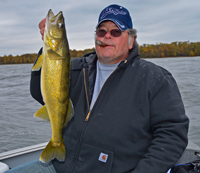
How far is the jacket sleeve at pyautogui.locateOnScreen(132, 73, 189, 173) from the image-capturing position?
196 centimetres

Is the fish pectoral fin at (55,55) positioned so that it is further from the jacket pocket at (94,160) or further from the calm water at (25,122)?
the calm water at (25,122)

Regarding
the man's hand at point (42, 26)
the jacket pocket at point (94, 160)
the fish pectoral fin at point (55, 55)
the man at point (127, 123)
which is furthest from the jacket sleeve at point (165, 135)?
the man's hand at point (42, 26)

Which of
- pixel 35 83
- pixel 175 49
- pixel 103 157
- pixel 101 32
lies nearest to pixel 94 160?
pixel 103 157

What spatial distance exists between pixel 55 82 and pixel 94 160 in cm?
93

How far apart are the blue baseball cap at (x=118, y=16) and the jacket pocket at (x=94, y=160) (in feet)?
4.88

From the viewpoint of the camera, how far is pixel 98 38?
8.25 ft

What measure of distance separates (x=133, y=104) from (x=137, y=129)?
265 mm

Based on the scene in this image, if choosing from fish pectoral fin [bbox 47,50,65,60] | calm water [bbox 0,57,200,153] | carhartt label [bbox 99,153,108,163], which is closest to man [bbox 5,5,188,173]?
carhartt label [bbox 99,153,108,163]

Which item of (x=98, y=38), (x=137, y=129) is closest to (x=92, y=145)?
(x=137, y=129)

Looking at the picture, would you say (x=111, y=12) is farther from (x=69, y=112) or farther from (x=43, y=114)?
(x=43, y=114)

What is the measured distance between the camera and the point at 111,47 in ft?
8.10

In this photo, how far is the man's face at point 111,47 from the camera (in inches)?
97.0

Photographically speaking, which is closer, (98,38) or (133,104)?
(133,104)

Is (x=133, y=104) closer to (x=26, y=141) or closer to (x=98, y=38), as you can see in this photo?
(x=98, y=38)
